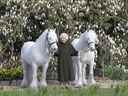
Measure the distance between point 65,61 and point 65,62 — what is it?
0.10ft

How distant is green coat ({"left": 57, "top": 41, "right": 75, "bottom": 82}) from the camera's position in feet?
46.6

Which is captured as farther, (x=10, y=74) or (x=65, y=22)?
(x=65, y=22)

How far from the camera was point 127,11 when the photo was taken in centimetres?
2011

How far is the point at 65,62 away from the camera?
14.4 meters

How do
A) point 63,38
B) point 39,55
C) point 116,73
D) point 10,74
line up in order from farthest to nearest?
point 116,73, point 10,74, point 63,38, point 39,55

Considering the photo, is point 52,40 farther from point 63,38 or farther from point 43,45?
point 63,38

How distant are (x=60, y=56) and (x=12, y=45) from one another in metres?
4.86

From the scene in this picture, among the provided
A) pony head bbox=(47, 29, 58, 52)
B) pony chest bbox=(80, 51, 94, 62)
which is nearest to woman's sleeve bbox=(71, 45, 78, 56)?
pony chest bbox=(80, 51, 94, 62)

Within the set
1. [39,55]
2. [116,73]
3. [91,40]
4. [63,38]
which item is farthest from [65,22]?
[39,55]

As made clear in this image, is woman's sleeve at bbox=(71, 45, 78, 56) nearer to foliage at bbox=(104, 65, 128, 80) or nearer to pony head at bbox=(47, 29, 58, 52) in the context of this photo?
pony head at bbox=(47, 29, 58, 52)

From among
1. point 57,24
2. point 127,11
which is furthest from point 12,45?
point 127,11

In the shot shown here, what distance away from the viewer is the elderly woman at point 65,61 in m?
14.2

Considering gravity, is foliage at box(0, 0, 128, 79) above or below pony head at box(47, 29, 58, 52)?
above

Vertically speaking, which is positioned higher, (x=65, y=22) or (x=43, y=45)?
(x=65, y=22)
